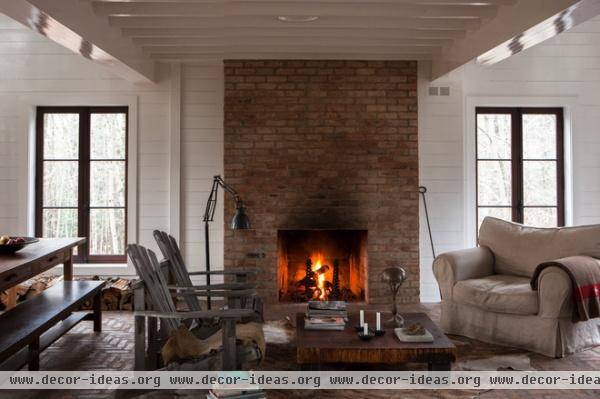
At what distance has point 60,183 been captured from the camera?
19.1 feet

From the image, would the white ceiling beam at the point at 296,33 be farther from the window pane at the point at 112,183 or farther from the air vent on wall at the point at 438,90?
the window pane at the point at 112,183

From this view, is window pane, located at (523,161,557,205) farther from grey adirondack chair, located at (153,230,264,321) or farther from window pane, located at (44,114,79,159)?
window pane, located at (44,114,79,159)

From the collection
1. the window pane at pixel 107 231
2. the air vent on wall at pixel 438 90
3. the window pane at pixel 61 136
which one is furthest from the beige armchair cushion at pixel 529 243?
the window pane at pixel 61 136

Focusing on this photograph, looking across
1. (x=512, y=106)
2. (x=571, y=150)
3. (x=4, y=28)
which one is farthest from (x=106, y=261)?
(x=571, y=150)

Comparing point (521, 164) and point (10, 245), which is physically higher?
point (521, 164)

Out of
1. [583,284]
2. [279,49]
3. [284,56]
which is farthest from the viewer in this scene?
[284,56]

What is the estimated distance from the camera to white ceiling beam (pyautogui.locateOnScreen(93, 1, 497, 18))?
3896 mm

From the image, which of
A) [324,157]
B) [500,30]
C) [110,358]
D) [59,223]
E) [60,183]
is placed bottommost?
[110,358]

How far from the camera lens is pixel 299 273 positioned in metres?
5.86

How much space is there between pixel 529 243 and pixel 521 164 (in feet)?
5.94

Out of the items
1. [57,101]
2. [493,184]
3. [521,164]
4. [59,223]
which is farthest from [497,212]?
[57,101]

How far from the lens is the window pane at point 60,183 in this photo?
5.80 meters

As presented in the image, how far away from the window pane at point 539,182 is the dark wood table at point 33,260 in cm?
499

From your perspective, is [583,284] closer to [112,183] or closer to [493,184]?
[493,184]
